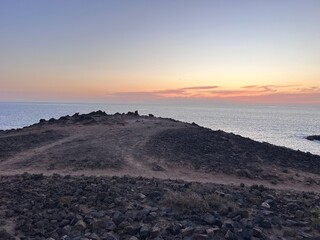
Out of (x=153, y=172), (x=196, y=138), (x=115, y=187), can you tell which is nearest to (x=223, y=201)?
(x=115, y=187)

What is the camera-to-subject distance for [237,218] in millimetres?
11148

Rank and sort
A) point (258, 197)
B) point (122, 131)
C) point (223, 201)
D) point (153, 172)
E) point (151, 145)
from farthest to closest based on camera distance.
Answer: point (122, 131) → point (151, 145) → point (153, 172) → point (258, 197) → point (223, 201)

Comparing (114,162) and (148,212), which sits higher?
(148,212)

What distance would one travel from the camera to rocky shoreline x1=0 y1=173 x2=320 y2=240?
1013 centimetres

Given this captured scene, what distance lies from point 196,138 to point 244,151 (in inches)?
137

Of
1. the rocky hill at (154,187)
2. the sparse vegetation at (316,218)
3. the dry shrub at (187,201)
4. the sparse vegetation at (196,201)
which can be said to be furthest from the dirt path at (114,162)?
the sparse vegetation at (316,218)

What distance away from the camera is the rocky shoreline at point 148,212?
10133 mm

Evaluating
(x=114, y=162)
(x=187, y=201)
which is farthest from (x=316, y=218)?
(x=114, y=162)

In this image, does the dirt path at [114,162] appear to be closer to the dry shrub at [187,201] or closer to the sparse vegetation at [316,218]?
the dry shrub at [187,201]

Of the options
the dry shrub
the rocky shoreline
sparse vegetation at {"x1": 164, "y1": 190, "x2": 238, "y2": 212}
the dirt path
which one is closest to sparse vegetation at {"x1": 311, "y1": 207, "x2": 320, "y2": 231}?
the rocky shoreline

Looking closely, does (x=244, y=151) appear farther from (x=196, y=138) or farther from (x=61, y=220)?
→ (x=61, y=220)

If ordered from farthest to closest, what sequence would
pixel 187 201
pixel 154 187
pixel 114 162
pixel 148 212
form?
pixel 114 162, pixel 154 187, pixel 187 201, pixel 148 212

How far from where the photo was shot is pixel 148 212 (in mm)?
11312

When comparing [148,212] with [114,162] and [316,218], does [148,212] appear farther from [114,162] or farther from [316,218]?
[114,162]
